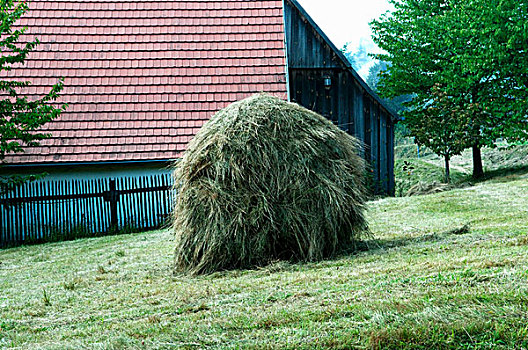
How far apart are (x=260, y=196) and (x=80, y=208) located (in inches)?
347

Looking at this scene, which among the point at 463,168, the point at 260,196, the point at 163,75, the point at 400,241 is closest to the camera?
the point at 260,196

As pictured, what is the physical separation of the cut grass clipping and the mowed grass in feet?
1.11

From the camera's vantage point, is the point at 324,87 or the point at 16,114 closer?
the point at 16,114

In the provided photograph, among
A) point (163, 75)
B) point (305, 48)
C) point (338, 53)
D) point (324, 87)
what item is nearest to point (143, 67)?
point (163, 75)

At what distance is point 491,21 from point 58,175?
49.2ft

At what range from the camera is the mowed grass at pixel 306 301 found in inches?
149

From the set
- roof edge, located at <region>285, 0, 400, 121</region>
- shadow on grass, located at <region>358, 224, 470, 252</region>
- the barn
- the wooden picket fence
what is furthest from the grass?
shadow on grass, located at <region>358, 224, 470, 252</region>

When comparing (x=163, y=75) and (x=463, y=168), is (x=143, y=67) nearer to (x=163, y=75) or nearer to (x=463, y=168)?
(x=163, y=75)

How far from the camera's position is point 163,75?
55.0 ft

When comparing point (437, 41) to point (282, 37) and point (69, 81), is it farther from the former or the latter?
point (69, 81)

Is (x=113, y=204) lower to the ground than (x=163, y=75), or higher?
lower

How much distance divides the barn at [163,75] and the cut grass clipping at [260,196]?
799 cm

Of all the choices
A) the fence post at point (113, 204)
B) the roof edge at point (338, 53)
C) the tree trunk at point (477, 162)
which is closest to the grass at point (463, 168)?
the tree trunk at point (477, 162)

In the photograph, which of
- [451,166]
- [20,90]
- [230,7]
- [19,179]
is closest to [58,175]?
[19,179]
